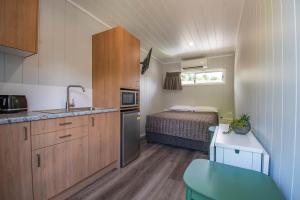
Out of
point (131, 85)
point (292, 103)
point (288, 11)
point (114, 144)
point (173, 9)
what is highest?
point (173, 9)

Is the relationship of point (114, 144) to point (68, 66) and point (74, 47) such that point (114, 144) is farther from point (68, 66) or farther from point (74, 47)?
point (74, 47)

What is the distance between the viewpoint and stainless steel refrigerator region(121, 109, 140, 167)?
2238 mm

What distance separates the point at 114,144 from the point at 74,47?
1.62 m

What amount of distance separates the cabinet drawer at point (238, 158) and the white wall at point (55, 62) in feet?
6.88

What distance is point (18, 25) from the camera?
51.3 inches

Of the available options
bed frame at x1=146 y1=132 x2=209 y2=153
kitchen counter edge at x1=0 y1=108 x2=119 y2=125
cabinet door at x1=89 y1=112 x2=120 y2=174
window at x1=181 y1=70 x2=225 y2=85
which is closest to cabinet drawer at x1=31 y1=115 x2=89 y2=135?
kitchen counter edge at x1=0 y1=108 x2=119 y2=125

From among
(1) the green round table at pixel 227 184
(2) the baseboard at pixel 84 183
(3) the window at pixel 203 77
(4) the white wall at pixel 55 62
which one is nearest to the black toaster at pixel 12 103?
(4) the white wall at pixel 55 62

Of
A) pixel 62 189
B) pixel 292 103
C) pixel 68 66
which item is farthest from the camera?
pixel 68 66

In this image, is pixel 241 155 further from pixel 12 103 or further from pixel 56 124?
pixel 12 103

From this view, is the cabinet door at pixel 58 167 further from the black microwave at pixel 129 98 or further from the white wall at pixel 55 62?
the black microwave at pixel 129 98

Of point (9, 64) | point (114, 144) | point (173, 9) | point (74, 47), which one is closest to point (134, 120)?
point (114, 144)

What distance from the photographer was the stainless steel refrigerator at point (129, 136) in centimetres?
224

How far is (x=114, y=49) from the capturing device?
87.2 inches

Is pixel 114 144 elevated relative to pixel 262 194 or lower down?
lower down
